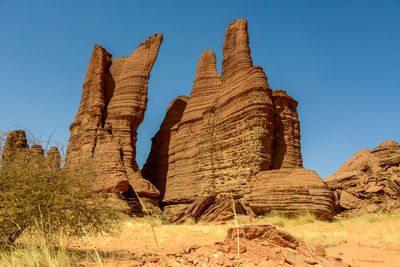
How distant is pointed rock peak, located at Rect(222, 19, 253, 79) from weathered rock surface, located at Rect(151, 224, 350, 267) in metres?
16.6

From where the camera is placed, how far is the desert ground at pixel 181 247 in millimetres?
4539

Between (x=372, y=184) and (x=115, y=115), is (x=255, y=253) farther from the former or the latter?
(x=115, y=115)

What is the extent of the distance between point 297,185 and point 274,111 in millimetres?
6251

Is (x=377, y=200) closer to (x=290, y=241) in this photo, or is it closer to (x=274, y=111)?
(x=274, y=111)

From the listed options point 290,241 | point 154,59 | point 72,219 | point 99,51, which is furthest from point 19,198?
point 99,51

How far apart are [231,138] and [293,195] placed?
658cm

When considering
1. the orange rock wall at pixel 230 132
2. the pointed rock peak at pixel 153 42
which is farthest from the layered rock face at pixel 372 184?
the pointed rock peak at pixel 153 42

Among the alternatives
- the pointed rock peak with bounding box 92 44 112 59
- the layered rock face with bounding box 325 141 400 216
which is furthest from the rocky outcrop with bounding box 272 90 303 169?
the pointed rock peak with bounding box 92 44 112 59

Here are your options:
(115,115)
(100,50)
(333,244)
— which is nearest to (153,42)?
(100,50)

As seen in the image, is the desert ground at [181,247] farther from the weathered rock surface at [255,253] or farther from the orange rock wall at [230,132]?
the orange rock wall at [230,132]

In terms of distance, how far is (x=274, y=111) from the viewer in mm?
19672

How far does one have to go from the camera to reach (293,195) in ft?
47.5

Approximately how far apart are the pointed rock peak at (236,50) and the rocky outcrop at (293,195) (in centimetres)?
857

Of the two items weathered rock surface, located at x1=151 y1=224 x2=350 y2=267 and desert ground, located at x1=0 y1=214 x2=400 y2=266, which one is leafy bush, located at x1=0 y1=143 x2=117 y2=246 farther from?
weathered rock surface, located at x1=151 y1=224 x2=350 y2=267
